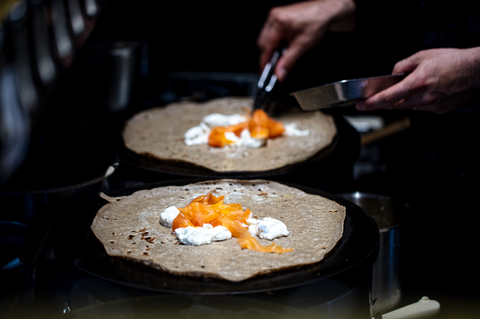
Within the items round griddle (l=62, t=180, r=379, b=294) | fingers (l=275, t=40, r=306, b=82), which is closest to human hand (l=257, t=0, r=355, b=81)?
fingers (l=275, t=40, r=306, b=82)

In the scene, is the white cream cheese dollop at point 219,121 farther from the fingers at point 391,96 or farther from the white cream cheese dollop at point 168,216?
the white cream cheese dollop at point 168,216

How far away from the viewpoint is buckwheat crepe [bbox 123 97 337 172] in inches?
78.7

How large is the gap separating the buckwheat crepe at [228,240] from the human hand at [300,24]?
1.21 m

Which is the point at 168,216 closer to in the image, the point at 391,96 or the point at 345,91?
the point at 345,91

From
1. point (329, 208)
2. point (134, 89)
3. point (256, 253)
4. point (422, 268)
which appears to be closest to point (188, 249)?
point (256, 253)

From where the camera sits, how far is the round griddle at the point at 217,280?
1.09m

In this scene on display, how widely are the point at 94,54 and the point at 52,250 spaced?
67.5 inches

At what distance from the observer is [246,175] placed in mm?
1843

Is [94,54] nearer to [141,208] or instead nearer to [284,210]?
[141,208]

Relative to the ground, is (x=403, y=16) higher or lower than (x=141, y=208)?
higher

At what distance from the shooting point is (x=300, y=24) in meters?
2.69

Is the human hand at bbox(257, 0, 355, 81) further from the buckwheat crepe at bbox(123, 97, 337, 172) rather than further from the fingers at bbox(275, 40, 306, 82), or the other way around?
A: the buckwheat crepe at bbox(123, 97, 337, 172)

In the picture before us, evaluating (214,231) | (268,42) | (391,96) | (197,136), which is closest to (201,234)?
(214,231)

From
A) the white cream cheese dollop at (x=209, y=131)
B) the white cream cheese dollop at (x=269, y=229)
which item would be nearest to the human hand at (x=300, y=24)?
the white cream cheese dollop at (x=209, y=131)
